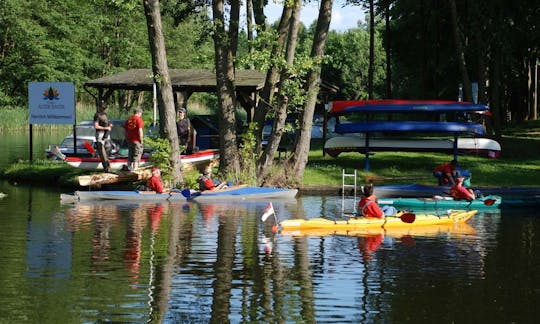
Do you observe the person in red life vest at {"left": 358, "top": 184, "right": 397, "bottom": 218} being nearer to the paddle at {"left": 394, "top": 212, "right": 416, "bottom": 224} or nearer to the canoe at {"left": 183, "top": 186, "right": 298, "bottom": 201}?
the paddle at {"left": 394, "top": 212, "right": 416, "bottom": 224}

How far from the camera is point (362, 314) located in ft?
43.2

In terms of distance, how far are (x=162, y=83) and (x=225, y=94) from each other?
86.3 inches

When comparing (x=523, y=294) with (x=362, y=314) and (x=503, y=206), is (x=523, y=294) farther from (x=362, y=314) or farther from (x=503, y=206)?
(x=503, y=206)

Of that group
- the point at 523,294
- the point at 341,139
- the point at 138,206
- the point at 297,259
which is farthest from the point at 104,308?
the point at 341,139

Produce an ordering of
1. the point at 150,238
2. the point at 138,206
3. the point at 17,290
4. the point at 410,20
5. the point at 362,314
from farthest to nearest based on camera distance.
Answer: the point at 410,20 < the point at 138,206 < the point at 150,238 < the point at 17,290 < the point at 362,314

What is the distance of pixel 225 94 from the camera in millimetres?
29516

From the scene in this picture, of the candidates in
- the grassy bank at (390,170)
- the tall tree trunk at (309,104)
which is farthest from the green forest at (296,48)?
the grassy bank at (390,170)

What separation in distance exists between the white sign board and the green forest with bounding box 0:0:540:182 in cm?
343

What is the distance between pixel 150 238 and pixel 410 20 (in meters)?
46.5

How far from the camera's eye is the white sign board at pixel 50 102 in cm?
3450

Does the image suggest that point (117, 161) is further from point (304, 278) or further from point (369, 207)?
point (304, 278)

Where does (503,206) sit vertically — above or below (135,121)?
below

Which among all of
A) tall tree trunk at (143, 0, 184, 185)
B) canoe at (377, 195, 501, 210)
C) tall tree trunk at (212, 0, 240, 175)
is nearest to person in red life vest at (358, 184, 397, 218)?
canoe at (377, 195, 501, 210)

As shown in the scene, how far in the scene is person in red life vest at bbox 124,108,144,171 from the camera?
2909 centimetres
